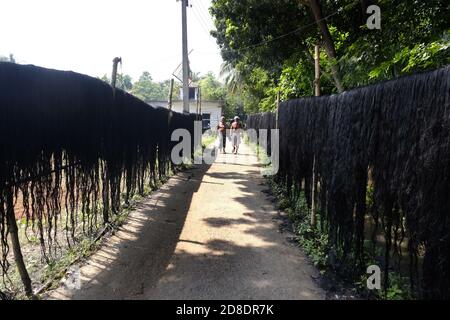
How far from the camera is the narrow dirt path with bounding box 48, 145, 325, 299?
3.22 metres


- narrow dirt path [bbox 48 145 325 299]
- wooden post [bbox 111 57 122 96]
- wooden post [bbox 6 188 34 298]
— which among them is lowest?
narrow dirt path [bbox 48 145 325 299]

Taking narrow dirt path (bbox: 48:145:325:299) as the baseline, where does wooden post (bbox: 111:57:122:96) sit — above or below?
above

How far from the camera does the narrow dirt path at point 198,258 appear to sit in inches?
127

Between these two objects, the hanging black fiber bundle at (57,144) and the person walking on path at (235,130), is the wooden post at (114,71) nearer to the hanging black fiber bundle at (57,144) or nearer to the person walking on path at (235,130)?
the hanging black fiber bundle at (57,144)

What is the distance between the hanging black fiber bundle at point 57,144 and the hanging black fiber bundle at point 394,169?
9.02 feet

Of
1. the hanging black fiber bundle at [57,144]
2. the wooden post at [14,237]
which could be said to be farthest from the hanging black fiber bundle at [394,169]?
the wooden post at [14,237]

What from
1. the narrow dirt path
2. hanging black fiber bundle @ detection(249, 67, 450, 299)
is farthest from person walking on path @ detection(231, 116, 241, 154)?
hanging black fiber bundle @ detection(249, 67, 450, 299)

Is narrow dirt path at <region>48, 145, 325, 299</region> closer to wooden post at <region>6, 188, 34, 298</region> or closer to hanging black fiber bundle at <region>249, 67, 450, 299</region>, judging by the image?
wooden post at <region>6, 188, 34, 298</region>

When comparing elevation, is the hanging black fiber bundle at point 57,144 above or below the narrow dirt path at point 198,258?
above

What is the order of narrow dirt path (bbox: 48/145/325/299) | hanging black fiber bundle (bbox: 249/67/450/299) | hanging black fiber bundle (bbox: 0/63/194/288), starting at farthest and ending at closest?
narrow dirt path (bbox: 48/145/325/299) → hanging black fiber bundle (bbox: 0/63/194/288) → hanging black fiber bundle (bbox: 249/67/450/299)

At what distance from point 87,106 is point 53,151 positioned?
2.83 feet

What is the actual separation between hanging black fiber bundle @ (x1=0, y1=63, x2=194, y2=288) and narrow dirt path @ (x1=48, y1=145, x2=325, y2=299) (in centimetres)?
58

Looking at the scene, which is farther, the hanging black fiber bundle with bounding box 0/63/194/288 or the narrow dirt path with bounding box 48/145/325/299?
the narrow dirt path with bounding box 48/145/325/299
